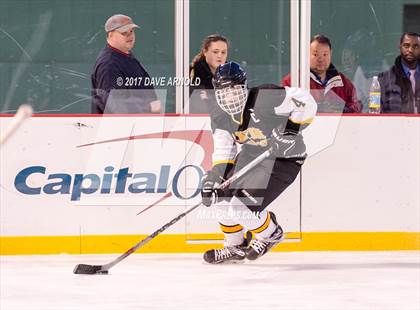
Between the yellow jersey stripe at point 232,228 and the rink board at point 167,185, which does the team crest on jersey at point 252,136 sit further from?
the yellow jersey stripe at point 232,228

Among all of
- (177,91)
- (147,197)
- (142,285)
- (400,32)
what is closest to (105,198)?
(147,197)

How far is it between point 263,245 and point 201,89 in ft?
2.69

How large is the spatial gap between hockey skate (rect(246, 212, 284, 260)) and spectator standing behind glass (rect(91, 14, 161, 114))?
813 mm

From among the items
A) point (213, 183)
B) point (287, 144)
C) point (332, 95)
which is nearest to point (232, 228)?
point (213, 183)

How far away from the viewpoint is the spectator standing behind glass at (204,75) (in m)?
4.64

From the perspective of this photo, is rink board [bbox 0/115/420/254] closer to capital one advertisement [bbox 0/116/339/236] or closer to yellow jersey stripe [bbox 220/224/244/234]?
capital one advertisement [bbox 0/116/339/236]

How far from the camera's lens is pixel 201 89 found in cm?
470

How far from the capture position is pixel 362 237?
15.6ft

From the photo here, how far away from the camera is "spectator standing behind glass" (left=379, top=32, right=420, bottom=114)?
4770 millimetres

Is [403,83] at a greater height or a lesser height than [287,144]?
Answer: greater

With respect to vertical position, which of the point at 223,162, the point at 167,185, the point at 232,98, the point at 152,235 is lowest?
the point at 152,235

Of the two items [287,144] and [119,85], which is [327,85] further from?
[119,85]

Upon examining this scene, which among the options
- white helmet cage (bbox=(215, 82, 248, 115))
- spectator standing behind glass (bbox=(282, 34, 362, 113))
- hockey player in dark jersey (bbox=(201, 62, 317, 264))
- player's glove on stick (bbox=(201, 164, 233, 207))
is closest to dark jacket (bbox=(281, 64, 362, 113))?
spectator standing behind glass (bbox=(282, 34, 362, 113))

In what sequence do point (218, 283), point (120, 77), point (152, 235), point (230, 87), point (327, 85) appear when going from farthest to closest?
point (327, 85)
point (120, 77)
point (230, 87)
point (152, 235)
point (218, 283)
